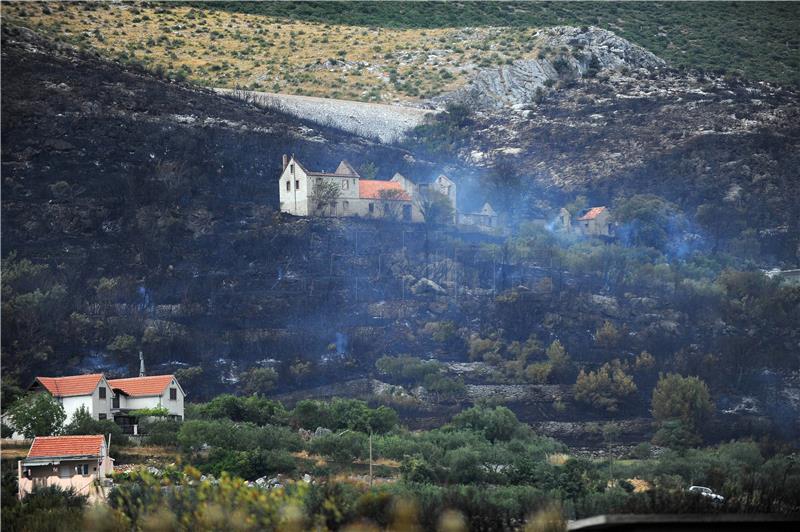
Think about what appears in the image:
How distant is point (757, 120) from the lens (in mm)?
101938

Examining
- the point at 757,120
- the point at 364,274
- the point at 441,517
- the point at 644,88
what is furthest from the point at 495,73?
the point at 441,517

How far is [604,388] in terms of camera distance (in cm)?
6088

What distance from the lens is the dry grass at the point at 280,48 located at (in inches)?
4158

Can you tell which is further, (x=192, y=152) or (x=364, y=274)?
(x=192, y=152)

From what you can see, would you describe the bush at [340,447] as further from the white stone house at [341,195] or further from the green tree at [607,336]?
the white stone house at [341,195]

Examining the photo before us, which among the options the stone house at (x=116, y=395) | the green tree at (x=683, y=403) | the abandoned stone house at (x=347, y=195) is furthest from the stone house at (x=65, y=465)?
the abandoned stone house at (x=347, y=195)

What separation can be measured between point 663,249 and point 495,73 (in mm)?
32529

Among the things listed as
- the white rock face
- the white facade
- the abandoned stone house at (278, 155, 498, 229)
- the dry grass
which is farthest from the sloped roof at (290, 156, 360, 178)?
the white facade

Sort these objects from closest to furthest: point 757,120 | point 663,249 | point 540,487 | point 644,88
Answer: point 540,487
point 663,249
point 757,120
point 644,88

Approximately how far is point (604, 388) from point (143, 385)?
68.3 ft

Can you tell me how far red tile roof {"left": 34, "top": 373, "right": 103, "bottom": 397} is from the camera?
162 feet

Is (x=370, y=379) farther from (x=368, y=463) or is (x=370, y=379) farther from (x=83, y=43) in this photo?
(x=83, y=43)

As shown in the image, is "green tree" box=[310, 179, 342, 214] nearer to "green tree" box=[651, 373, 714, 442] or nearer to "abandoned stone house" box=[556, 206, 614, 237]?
"abandoned stone house" box=[556, 206, 614, 237]

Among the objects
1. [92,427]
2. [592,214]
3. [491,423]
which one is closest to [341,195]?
[592,214]
